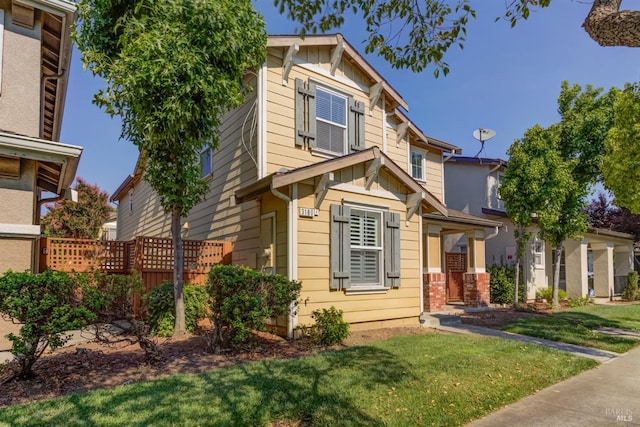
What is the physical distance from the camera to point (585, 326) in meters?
11.1

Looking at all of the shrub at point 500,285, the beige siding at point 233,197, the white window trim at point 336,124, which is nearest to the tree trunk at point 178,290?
the beige siding at point 233,197

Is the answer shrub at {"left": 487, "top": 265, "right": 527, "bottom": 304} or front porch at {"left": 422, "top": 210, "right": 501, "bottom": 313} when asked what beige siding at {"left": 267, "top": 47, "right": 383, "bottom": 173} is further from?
shrub at {"left": 487, "top": 265, "right": 527, "bottom": 304}

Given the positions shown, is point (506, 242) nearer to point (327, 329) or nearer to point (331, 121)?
point (331, 121)

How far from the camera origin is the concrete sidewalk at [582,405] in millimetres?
4457

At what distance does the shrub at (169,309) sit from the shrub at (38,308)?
2.68m

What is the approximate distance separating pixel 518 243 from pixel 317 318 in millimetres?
9906

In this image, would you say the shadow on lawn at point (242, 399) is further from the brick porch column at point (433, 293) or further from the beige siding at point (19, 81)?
the brick porch column at point (433, 293)

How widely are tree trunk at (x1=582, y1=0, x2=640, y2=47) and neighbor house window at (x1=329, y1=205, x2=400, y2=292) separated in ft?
18.3

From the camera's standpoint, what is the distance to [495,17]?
4867 mm

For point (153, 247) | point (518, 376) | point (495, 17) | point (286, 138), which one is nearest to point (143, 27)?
Result: point (286, 138)

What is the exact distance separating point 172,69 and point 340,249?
4772mm

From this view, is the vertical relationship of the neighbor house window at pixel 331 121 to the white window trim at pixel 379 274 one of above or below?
above

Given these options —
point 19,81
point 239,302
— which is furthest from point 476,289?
point 19,81

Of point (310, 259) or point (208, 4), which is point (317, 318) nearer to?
point (310, 259)
